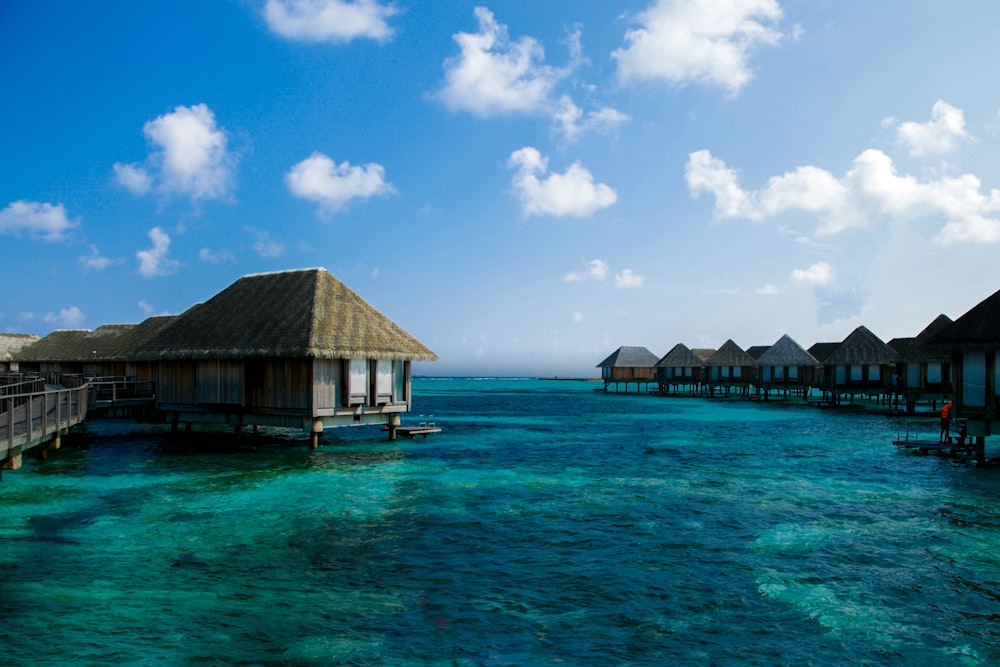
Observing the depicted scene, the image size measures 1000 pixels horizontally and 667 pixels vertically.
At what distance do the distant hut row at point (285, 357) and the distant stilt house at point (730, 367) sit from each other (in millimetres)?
52982

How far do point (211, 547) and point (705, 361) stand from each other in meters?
69.5

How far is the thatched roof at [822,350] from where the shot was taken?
2569 inches

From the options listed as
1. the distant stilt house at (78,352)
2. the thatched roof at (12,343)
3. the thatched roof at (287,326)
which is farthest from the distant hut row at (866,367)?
the thatched roof at (12,343)

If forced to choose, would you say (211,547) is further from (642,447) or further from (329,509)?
(642,447)

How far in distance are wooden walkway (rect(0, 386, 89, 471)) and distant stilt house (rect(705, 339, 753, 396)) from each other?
62913 mm

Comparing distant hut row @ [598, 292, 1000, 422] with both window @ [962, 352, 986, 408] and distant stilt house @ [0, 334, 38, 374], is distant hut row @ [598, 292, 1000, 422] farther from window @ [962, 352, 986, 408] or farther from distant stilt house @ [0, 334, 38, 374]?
distant stilt house @ [0, 334, 38, 374]

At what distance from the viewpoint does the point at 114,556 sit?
35.2 feet

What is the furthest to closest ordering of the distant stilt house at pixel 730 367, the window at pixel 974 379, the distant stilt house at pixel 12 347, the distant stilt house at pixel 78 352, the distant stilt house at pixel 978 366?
the distant stilt house at pixel 730 367 < the distant stilt house at pixel 12 347 < the distant stilt house at pixel 78 352 < the window at pixel 974 379 < the distant stilt house at pixel 978 366

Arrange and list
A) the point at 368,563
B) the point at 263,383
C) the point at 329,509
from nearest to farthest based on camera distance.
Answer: the point at 368,563, the point at 329,509, the point at 263,383

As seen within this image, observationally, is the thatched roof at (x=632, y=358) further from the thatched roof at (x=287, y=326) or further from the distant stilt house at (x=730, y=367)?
the thatched roof at (x=287, y=326)

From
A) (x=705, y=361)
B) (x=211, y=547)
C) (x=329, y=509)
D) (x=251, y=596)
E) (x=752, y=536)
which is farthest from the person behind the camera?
(x=705, y=361)

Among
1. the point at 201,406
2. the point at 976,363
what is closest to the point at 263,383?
the point at 201,406

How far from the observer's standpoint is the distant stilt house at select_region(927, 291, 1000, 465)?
20.6m

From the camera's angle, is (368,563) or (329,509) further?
(329,509)
